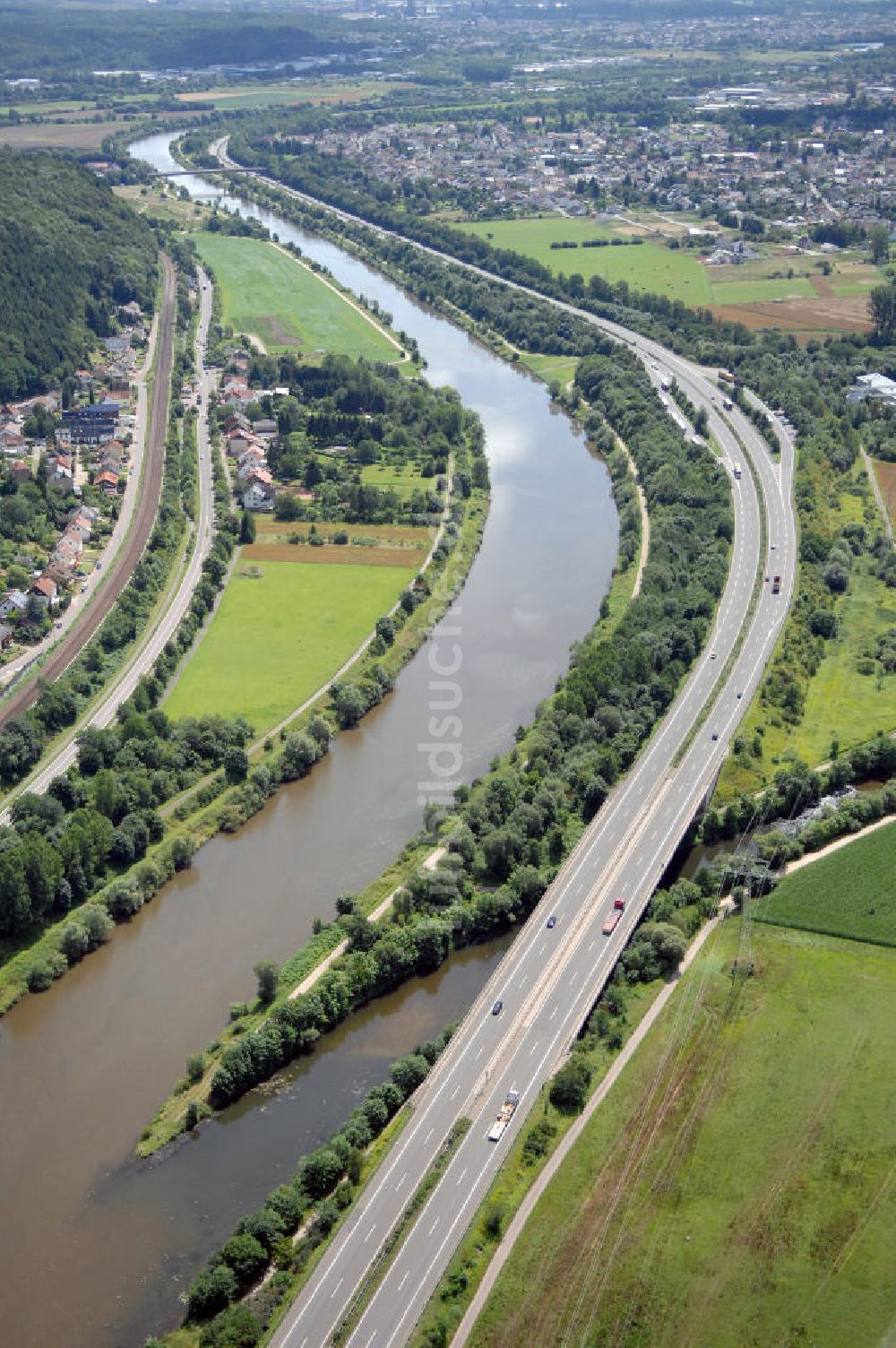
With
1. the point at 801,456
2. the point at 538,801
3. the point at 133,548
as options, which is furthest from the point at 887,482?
the point at 133,548

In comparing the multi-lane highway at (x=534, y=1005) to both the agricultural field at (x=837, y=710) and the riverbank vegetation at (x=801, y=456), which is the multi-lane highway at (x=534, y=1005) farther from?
the riverbank vegetation at (x=801, y=456)

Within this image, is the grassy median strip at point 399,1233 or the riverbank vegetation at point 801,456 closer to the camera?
the grassy median strip at point 399,1233

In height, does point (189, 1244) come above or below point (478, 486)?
below

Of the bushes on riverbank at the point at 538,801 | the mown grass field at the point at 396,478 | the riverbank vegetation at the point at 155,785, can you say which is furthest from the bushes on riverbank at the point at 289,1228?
the mown grass field at the point at 396,478

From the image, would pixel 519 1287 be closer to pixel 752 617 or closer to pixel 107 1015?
pixel 107 1015

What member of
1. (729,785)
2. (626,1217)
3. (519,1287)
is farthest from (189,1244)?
(729,785)
